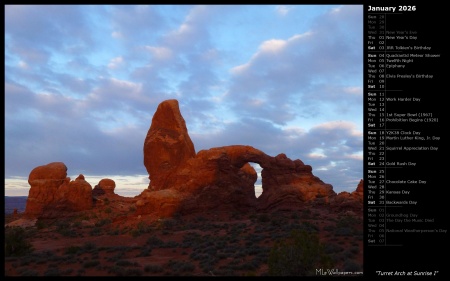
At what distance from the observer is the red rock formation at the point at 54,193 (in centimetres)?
3834

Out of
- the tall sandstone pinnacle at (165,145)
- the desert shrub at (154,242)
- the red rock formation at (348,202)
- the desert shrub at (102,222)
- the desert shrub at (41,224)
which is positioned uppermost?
the tall sandstone pinnacle at (165,145)

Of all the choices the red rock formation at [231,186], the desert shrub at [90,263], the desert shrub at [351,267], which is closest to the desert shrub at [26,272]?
the desert shrub at [90,263]

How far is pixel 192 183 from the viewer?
111 ft

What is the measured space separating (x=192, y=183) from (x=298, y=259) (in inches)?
949

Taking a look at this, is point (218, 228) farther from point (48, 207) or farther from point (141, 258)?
point (48, 207)

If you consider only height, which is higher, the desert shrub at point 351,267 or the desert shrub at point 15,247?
the desert shrub at point 351,267

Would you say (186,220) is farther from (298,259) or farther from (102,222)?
(298,259)

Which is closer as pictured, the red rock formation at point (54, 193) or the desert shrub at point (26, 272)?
the desert shrub at point (26, 272)

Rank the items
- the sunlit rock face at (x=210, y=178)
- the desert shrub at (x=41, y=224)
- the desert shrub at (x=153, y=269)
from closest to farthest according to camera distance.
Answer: the desert shrub at (x=153, y=269) < the sunlit rock face at (x=210, y=178) < the desert shrub at (x=41, y=224)

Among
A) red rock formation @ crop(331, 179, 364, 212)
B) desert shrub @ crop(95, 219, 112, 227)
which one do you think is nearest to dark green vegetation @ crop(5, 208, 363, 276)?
desert shrub @ crop(95, 219, 112, 227)

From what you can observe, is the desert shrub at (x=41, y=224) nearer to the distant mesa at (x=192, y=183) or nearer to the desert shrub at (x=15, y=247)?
the distant mesa at (x=192, y=183)

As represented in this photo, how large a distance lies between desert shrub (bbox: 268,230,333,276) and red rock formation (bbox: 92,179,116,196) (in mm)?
42334

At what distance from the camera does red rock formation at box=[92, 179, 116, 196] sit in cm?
4817
